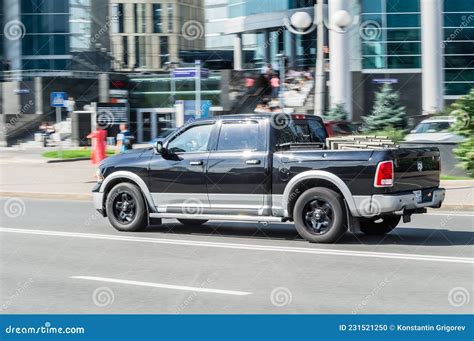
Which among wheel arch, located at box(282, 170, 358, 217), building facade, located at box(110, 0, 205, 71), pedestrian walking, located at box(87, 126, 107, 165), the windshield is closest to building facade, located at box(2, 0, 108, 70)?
building facade, located at box(110, 0, 205, 71)

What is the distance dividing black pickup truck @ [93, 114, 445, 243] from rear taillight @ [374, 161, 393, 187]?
0.01m

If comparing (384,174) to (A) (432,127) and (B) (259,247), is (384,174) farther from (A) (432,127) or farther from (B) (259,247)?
(A) (432,127)

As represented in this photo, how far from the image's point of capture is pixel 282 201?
12164 mm

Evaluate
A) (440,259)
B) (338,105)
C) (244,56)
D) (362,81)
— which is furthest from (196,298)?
(244,56)

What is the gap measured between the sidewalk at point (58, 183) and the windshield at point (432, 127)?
9.67 m

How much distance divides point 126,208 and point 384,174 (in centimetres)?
428

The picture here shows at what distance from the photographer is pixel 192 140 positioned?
13172 mm

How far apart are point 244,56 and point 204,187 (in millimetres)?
56031

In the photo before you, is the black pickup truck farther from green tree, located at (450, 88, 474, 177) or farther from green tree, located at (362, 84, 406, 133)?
green tree, located at (362, 84, 406, 133)

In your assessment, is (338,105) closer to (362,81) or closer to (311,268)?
(362,81)

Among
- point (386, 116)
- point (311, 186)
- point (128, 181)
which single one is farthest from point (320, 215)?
point (386, 116)

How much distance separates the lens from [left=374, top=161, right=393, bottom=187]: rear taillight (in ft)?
37.3

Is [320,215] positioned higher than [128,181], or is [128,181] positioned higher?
[128,181]

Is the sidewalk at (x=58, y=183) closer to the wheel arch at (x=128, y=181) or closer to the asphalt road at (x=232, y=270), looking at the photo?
the asphalt road at (x=232, y=270)
